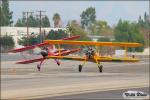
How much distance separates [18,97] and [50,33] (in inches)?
1623

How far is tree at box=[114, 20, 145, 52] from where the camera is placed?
13775cm

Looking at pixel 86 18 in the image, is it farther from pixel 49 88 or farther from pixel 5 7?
pixel 49 88

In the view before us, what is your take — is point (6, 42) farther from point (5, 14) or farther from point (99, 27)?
point (99, 27)

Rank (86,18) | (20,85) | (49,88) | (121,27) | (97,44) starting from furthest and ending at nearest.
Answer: (86,18) < (121,27) < (97,44) < (20,85) < (49,88)

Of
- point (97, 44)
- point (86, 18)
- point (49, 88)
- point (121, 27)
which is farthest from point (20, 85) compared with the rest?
point (86, 18)

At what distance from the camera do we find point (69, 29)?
47406mm

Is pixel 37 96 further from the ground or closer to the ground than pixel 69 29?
closer to the ground

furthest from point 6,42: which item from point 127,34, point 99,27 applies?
point 99,27

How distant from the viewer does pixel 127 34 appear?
13862 cm

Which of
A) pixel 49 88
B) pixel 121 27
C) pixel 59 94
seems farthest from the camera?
pixel 121 27

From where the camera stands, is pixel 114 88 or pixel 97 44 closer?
pixel 114 88

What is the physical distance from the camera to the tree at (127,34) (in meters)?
138

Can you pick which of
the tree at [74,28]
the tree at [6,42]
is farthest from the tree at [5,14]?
the tree at [74,28]

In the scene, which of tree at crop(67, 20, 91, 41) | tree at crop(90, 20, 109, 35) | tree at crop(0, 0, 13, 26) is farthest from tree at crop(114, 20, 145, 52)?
tree at crop(67, 20, 91, 41)
